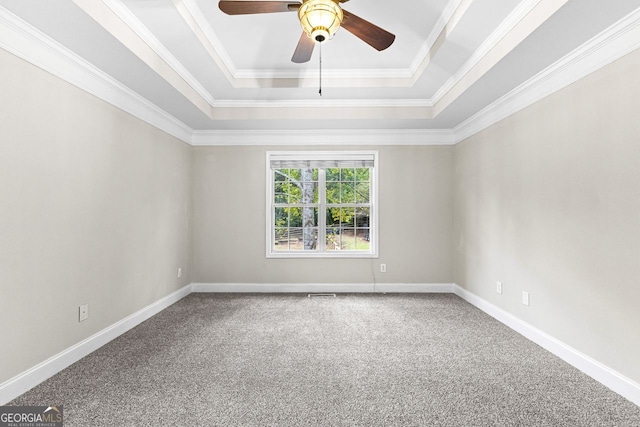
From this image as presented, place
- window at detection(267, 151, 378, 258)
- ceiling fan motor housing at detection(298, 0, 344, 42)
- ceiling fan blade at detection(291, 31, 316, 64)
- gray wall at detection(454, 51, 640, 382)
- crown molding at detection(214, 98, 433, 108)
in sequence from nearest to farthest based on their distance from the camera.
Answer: ceiling fan motor housing at detection(298, 0, 344, 42)
gray wall at detection(454, 51, 640, 382)
ceiling fan blade at detection(291, 31, 316, 64)
crown molding at detection(214, 98, 433, 108)
window at detection(267, 151, 378, 258)

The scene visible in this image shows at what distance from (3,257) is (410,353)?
9.70ft

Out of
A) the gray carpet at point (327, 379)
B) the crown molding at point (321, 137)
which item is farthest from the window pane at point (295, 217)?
the gray carpet at point (327, 379)

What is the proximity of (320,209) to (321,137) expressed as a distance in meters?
1.08

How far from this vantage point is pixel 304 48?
2432mm

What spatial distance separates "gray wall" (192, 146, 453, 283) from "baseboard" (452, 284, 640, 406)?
1.24 m

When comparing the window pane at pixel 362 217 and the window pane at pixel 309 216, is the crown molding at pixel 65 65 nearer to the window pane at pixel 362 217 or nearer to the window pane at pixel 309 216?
the window pane at pixel 309 216

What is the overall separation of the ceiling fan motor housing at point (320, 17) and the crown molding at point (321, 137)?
289 cm

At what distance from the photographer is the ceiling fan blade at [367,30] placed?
2.09 m

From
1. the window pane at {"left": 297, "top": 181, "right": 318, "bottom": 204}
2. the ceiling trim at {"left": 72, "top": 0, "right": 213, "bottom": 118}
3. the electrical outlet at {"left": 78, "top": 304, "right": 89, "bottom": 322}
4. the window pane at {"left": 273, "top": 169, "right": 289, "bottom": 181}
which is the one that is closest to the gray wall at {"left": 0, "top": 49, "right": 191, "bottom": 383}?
the electrical outlet at {"left": 78, "top": 304, "right": 89, "bottom": 322}

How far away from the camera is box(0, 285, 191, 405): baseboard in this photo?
2113mm

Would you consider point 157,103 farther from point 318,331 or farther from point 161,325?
point 318,331

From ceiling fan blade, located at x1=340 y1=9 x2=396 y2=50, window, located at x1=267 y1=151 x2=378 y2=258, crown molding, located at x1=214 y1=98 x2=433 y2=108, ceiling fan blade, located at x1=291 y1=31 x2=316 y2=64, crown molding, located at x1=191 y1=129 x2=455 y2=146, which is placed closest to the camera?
ceiling fan blade, located at x1=340 y1=9 x2=396 y2=50

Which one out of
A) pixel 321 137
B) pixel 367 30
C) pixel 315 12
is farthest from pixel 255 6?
pixel 321 137

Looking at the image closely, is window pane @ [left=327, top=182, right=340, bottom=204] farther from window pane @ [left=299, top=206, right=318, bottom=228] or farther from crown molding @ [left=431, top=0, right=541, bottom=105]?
crown molding @ [left=431, top=0, right=541, bottom=105]
